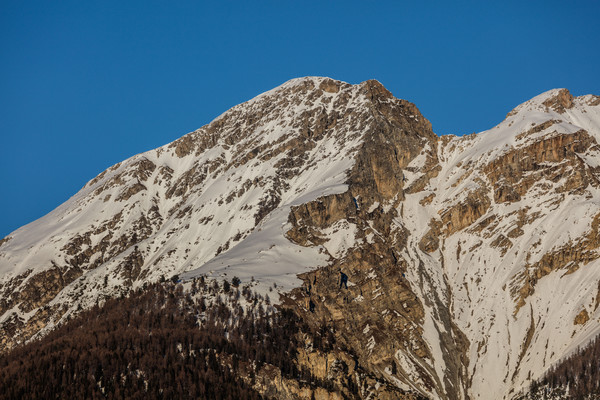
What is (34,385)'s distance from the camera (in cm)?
17650

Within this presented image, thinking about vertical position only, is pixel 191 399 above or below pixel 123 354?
below

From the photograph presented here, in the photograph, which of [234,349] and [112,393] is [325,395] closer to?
[234,349]

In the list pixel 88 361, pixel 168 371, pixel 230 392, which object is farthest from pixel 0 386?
pixel 230 392

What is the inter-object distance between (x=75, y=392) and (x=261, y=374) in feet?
138

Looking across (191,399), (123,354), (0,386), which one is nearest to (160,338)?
(123,354)

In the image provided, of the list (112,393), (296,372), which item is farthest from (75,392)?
(296,372)

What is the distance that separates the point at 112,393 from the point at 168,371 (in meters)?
14.1

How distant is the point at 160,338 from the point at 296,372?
34.0 metres

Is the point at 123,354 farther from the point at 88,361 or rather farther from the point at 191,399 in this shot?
the point at 191,399

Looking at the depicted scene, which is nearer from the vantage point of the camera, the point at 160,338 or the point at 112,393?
the point at 112,393

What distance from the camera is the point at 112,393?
174875mm

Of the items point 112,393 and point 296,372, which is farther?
point 296,372

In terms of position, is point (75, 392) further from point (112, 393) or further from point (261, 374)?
point (261, 374)

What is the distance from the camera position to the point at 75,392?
17388 cm
